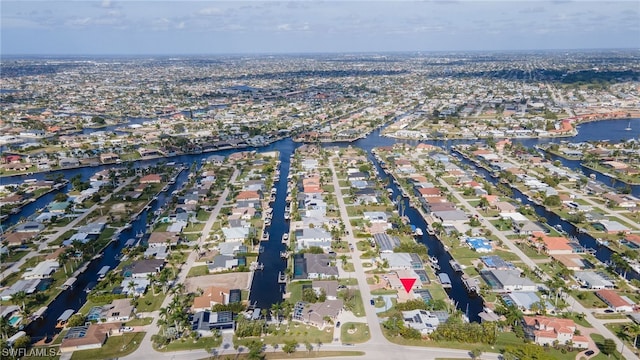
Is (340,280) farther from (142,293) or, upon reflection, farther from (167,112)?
(167,112)

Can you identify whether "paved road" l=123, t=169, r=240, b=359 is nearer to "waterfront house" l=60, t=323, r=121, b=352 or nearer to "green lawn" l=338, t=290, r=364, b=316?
"waterfront house" l=60, t=323, r=121, b=352

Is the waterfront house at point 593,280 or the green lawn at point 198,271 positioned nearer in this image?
the waterfront house at point 593,280

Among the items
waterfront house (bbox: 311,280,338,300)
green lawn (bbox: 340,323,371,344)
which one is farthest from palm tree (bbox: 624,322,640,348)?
waterfront house (bbox: 311,280,338,300)

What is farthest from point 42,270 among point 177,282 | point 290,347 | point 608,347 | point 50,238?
point 608,347

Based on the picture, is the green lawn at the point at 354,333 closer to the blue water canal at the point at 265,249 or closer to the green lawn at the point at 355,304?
the green lawn at the point at 355,304

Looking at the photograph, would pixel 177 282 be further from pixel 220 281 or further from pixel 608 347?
pixel 608 347

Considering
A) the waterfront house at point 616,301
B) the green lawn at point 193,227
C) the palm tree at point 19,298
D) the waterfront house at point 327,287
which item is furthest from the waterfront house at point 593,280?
the palm tree at point 19,298
